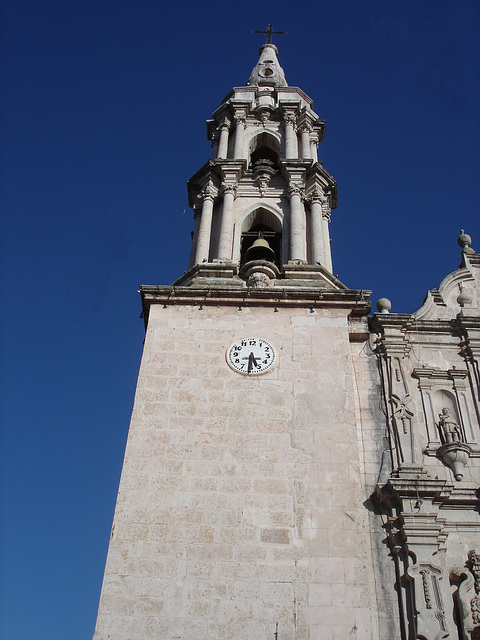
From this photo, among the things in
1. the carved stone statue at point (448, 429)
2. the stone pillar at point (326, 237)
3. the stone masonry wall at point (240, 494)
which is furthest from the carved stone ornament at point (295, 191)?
the carved stone statue at point (448, 429)

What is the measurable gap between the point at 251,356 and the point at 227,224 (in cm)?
563

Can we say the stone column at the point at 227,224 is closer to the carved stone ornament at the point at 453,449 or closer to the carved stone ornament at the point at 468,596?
the carved stone ornament at the point at 453,449

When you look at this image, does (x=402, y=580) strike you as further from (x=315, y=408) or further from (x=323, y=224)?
(x=323, y=224)

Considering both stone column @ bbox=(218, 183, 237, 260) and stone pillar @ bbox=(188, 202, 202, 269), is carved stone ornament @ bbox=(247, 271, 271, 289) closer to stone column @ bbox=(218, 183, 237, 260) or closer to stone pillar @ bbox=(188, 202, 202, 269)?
stone column @ bbox=(218, 183, 237, 260)

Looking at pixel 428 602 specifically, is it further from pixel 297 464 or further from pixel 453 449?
pixel 453 449

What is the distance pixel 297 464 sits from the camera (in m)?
13.5

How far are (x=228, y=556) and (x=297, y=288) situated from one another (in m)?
6.47

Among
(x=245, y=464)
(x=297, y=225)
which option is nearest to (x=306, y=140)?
(x=297, y=225)

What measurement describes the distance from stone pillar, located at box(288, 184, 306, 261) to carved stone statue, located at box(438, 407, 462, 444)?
5.74m

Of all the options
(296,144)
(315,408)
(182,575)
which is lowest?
(182,575)

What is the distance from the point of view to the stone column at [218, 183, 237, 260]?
19031 mm

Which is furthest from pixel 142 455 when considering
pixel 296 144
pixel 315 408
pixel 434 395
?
pixel 296 144

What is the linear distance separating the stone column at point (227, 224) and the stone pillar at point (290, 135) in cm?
241

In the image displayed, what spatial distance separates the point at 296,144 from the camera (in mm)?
22719
